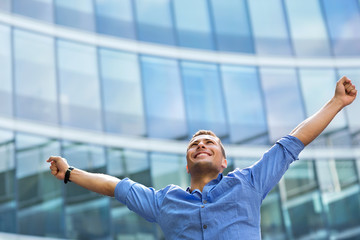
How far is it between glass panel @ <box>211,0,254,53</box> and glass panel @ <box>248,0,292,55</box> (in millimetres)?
257

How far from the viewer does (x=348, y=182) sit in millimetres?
16703

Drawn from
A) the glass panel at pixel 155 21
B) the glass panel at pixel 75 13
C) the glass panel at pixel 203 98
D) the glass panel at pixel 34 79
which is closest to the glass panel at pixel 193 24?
the glass panel at pixel 155 21

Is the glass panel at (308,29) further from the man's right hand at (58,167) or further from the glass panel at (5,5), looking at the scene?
the man's right hand at (58,167)

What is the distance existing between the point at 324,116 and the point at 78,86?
1255 cm

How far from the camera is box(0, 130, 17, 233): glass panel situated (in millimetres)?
13203

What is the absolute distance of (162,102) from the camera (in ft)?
52.7

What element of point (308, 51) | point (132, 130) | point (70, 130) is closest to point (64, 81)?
point (70, 130)

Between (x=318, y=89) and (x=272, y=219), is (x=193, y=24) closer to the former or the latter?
(x=318, y=89)

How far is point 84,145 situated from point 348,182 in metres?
7.77

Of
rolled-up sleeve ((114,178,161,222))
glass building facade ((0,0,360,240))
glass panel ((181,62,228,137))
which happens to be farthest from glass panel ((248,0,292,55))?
rolled-up sleeve ((114,178,161,222))

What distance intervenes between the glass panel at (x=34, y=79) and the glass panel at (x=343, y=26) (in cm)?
879

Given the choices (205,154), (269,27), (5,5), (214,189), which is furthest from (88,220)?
(214,189)

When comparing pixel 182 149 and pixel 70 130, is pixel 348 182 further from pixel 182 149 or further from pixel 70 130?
pixel 70 130

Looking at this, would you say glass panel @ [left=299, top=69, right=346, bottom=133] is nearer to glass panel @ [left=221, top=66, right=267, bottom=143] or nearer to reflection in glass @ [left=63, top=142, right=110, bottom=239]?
glass panel @ [left=221, top=66, right=267, bottom=143]
